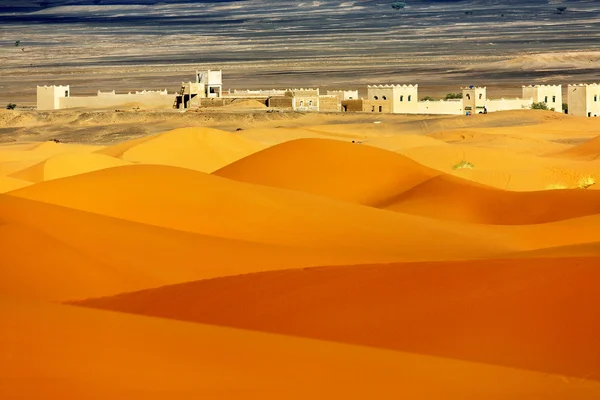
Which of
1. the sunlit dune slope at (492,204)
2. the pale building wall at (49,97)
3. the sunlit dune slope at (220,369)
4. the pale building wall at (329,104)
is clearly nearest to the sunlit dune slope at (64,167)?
the sunlit dune slope at (492,204)

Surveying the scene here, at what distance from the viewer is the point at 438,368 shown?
25.8 feet

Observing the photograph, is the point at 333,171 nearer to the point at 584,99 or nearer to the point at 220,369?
the point at 220,369

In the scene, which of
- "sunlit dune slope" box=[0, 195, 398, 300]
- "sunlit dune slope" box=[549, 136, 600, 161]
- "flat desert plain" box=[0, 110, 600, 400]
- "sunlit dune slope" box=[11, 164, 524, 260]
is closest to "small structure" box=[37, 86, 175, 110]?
"sunlit dune slope" box=[549, 136, 600, 161]

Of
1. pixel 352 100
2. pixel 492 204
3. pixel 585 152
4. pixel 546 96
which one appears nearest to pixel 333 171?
pixel 492 204

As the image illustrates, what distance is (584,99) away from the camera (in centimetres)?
6156

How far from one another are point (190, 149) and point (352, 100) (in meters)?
27.6

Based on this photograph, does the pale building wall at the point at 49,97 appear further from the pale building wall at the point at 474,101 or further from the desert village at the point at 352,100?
the pale building wall at the point at 474,101

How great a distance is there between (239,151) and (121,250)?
25107 mm

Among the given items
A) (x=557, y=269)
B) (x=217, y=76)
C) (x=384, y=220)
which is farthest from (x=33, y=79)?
(x=557, y=269)

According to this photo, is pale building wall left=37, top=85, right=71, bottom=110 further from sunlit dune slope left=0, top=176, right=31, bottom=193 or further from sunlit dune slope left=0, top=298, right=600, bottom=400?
sunlit dune slope left=0, top=298, right=600, bottom=400

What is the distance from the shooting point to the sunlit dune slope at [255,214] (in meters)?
16.0

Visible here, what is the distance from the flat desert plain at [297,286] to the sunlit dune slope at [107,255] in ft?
0.11

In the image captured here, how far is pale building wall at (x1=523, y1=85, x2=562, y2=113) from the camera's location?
2530 inches

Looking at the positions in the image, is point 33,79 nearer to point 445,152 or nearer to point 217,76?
point 217,76
